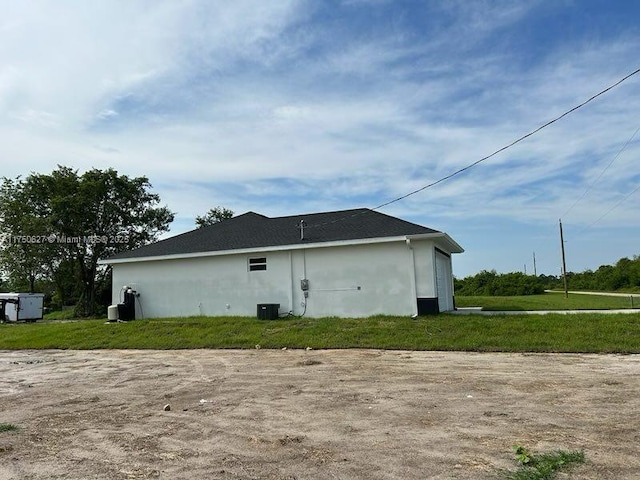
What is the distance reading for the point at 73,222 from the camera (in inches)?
1355

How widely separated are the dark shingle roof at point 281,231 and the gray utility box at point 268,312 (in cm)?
248

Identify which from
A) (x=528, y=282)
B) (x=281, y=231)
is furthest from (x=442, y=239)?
(x=528, y=282)

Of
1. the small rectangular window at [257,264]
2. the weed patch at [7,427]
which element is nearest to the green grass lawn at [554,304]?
the small rectangular window at [257,264]

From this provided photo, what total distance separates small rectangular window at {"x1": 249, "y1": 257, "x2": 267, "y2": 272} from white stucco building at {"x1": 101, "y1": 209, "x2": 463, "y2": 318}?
0.13 ft

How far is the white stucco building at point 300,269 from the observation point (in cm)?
1733

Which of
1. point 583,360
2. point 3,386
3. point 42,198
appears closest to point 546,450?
point 583,360

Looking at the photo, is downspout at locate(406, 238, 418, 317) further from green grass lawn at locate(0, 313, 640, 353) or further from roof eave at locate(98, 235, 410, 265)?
green grass lawn at locate(0, 313, 640, 353)

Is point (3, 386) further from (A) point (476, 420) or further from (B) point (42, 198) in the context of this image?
(B) point (42, 198)

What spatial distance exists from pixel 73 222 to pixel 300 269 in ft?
75.1

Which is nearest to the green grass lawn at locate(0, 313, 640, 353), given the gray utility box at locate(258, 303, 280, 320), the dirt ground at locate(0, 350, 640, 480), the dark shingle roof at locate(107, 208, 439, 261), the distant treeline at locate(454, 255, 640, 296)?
the gray utility box at locate(258, 303, 280, 320)

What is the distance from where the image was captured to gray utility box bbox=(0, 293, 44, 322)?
103 ft

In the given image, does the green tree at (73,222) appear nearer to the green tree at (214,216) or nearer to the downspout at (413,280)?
the green tree at (214,216)

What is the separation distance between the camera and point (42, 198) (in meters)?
35.5

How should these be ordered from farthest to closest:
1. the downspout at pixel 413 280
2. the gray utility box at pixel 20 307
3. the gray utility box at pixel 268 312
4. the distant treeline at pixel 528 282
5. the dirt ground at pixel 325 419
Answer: the distant treeline at pixel 528 282 < the gray utility box at pixel 20 307 < the gray utility box at pixel 268 312 < the downspout at pixel 413 280 < the dirt ground at pixel 325 419
